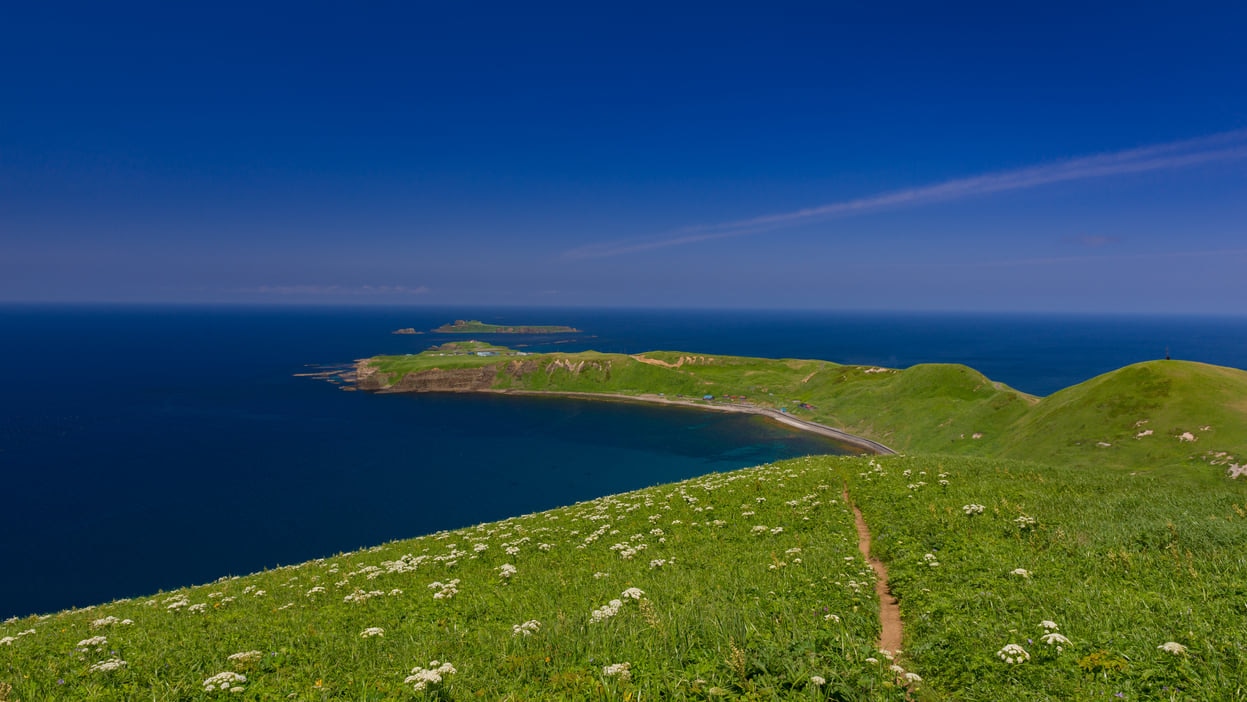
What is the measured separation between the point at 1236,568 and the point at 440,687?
69.6 feet

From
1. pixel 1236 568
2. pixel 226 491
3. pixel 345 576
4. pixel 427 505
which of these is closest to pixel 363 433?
pixel 226 491

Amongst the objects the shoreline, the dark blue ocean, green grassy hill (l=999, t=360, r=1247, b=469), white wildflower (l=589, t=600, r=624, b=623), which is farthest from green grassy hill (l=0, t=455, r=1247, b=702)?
the shoreline

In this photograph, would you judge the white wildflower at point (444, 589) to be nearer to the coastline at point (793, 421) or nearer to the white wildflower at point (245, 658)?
the white wildflower at point (245, 658)

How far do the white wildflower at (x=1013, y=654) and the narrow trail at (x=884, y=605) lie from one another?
2.36 metres

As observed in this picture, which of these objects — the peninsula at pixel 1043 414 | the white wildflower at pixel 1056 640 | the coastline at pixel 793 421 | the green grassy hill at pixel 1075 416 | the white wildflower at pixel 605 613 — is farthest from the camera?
the coastline at pixel 793 421

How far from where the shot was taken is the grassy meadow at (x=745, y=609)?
9766 millimetres

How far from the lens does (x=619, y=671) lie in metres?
9.58

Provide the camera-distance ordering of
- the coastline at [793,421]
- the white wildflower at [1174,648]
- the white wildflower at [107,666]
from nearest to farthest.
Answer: the white wildflower at [1174,648], the white wildflower at [107,666], the coastline at [793,421]

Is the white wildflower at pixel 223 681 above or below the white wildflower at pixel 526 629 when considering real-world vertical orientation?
above

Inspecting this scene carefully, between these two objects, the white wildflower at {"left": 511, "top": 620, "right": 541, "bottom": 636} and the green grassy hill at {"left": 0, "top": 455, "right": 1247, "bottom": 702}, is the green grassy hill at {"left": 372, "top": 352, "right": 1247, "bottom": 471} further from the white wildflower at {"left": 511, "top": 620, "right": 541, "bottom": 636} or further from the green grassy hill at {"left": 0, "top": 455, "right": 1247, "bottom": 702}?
the white wildflower at {"left": 511, "top": 620, "right": 541, "bottom": 636}

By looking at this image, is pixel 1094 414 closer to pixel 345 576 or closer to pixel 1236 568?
pixel 1236 568

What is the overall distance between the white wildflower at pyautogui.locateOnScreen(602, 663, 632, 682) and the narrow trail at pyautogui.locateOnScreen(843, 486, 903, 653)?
19.9ft

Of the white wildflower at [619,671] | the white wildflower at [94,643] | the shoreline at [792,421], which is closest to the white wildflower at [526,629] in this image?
the white wildflower at [619,671]

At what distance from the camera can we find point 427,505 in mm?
94062
